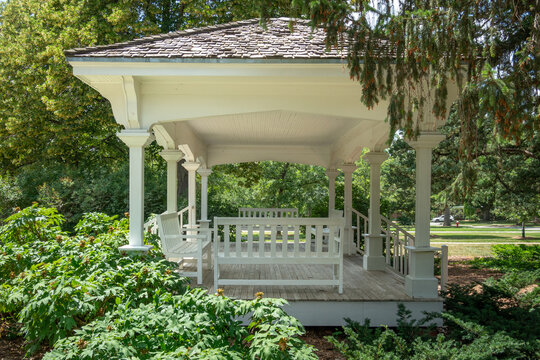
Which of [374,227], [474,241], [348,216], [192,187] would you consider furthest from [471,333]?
[474,241]

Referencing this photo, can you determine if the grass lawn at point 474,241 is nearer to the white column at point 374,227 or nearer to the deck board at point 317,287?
the white column at point 374,227

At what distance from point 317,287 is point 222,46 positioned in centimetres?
329

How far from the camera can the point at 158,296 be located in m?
3.31

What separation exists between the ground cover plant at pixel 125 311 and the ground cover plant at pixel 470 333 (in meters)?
0.81

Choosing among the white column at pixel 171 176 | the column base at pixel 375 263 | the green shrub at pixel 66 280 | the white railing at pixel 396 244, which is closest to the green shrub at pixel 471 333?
the white railing at pixel 396 244

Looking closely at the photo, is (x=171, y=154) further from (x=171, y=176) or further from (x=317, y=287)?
(x=317, y=287)

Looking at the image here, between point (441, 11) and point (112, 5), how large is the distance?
11.5 meters

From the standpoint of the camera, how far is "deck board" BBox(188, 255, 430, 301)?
5129mm

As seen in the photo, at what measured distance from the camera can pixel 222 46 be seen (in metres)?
5.02

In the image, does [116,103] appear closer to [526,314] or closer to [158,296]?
[158,296]

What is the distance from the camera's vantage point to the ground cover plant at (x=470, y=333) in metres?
3.42

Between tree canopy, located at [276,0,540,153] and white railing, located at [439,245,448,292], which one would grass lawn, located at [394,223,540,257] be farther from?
tree canopy, located at [276,0,540,153]

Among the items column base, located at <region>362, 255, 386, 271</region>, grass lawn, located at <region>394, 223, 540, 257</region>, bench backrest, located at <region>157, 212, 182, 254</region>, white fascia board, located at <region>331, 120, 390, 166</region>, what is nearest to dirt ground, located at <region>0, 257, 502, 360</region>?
bench backrest, located at <region>157, 212, 182, 254</region>

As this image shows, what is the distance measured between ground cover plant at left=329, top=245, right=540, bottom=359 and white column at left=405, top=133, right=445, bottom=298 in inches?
10.8
